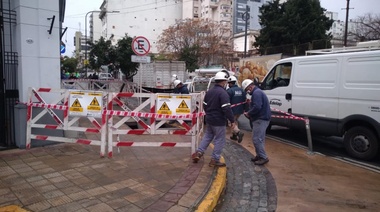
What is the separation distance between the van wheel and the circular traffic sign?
6.29 meters

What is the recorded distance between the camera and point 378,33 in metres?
31.7

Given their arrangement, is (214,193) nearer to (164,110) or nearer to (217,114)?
(217,114)

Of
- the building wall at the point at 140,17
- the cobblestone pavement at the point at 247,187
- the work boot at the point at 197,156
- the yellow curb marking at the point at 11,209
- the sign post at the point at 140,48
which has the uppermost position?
the building wall at the point at 140,17

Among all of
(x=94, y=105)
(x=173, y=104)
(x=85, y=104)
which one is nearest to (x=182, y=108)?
(x=173, y=104)

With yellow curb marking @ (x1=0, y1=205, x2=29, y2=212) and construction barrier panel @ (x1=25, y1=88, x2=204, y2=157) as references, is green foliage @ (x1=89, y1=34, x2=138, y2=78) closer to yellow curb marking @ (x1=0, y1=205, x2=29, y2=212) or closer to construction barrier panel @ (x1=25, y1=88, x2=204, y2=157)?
construction barrier panel @ (x1=25, y1=88, x2=204, y2=157)

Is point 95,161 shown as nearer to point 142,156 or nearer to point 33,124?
point 142,156

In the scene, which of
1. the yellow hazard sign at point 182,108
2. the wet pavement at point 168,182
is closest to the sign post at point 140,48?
the wet pavement at point 168,182

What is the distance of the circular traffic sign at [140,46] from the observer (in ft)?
32.7

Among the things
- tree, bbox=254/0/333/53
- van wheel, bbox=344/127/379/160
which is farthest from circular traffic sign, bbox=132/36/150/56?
tree, bbox=254/0/333/53

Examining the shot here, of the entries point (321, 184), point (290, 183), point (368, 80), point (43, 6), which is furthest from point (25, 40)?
point (368, 80)

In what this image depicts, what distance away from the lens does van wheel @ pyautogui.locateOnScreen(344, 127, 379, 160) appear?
6785 millimetres

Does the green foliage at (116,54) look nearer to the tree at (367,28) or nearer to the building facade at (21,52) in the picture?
the building facade at (21,52)

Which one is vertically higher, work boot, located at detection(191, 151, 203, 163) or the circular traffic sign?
the circular traffic sign

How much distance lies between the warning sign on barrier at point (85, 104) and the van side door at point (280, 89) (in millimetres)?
5176
